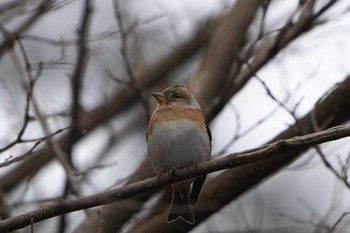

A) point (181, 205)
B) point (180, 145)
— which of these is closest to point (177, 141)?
point (180, 145)

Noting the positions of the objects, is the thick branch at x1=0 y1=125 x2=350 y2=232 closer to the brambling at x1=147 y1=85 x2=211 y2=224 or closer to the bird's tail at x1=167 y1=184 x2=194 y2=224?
the brambling at x1=147 y1=85 x2=211 y2=224

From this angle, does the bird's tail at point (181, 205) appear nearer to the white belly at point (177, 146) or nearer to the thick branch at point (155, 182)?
the white belly at point (177, 146)

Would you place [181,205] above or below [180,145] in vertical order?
below

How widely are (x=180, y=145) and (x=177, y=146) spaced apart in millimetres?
26

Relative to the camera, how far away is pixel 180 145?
5992 millimetres

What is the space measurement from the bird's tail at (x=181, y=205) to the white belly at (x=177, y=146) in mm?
493

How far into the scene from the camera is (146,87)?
30.2 ft

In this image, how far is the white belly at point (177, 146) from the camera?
5.93 meters

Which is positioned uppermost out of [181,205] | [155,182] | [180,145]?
[180,145]

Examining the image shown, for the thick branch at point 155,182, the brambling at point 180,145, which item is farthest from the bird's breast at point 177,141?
the thick branch at point 155,182

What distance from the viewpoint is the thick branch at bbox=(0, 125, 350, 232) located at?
4.43 metres

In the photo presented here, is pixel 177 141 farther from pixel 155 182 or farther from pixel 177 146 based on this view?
pixel 155 182

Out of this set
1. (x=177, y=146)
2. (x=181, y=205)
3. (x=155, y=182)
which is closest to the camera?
(x=155, y=182)

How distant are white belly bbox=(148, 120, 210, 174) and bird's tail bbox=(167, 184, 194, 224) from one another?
1.62 ft
